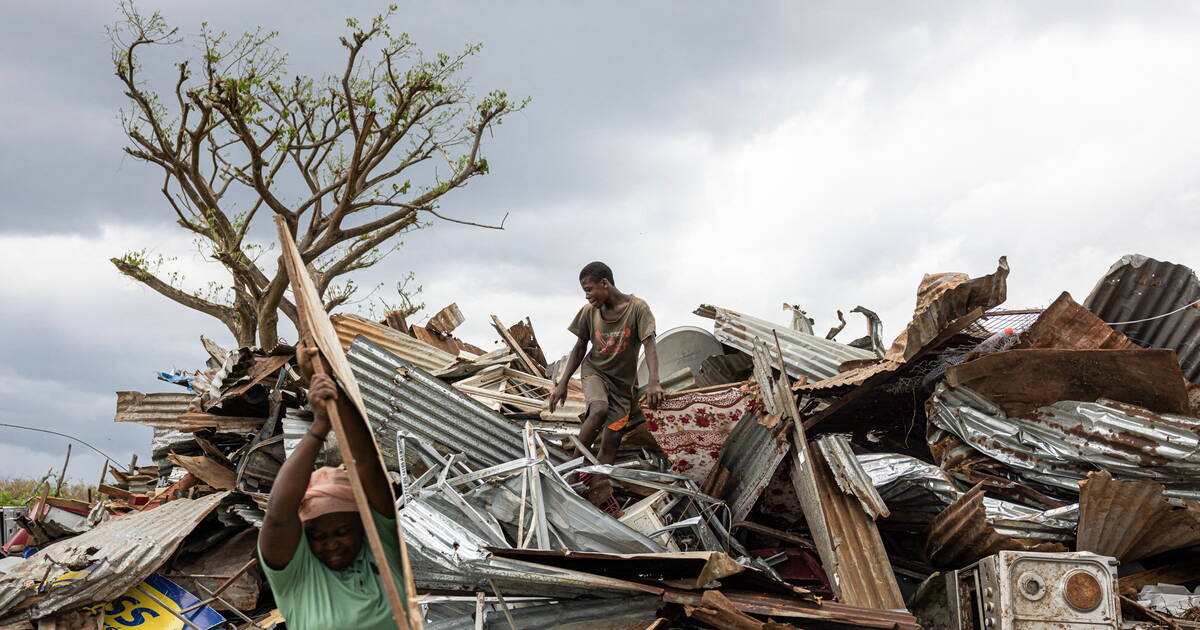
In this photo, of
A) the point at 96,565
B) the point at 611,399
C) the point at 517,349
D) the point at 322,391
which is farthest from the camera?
the point at 517,349

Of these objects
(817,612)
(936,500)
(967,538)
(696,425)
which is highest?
(696,425)

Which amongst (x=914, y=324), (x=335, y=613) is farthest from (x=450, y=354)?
(x=335, y=613)

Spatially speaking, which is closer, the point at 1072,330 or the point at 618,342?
the point at 618,342

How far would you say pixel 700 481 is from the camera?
21.5 feet

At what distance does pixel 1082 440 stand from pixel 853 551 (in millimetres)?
2184

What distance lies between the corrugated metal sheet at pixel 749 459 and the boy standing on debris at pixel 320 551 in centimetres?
359

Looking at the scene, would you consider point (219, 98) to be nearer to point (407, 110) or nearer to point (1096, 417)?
point (407, 110)

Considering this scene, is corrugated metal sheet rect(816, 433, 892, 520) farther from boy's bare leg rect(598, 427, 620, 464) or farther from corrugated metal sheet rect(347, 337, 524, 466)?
corrugated metal sheet rect(347, 337, 524, 466)

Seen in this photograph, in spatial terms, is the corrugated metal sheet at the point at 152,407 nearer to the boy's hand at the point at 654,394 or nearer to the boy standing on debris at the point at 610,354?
the boy standing on debris at the point at 610,354

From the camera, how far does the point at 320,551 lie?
2.62m

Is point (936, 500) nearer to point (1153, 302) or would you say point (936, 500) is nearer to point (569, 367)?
point (569, 367)

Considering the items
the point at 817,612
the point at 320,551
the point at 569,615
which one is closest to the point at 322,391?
the point at 320,551

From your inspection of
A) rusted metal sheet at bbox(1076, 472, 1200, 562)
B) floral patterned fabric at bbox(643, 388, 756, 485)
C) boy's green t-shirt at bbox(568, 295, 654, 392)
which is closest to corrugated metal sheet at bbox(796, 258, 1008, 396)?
floral patterned fabric at bbox(643, 388, 756, 485)

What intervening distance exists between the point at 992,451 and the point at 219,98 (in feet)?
42.0
